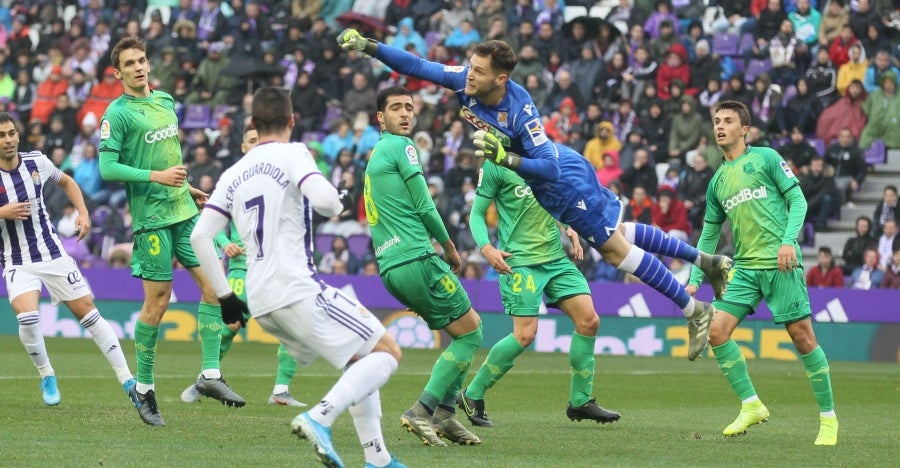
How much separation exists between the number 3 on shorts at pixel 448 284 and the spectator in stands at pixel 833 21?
17246mm

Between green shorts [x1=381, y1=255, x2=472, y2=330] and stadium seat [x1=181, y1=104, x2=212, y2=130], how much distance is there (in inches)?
818

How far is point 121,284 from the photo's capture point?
24719mm

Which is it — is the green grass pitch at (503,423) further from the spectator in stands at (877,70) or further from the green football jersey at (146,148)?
the spectator in stands at (877,70)

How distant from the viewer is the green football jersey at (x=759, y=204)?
10.8 metres

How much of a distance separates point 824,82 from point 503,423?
50.0 ft

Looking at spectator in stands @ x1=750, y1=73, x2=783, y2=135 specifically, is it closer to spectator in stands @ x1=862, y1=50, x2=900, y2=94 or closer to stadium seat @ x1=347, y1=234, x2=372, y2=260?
spectator in stands @ x1=862, y1=50, x2=900, y2=94

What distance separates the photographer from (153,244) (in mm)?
11516

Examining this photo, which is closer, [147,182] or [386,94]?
[386,94]

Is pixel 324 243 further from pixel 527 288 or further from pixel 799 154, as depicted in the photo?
pixel 527 288

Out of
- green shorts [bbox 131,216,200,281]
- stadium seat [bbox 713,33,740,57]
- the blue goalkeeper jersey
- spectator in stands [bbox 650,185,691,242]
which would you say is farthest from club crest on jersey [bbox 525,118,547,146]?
stadium seat [bbox 713,33,740,57]

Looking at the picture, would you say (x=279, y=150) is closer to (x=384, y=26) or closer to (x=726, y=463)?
(x=726, y=463)

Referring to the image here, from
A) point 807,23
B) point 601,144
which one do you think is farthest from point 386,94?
point 807,23

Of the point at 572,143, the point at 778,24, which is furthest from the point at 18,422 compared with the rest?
the point at 778,24

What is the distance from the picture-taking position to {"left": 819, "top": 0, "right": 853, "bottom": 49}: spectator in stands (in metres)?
25.5
